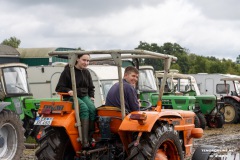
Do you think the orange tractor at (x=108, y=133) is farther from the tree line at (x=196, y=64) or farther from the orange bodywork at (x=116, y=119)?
the tree line at (x=196, y=64)

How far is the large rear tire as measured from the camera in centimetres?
957

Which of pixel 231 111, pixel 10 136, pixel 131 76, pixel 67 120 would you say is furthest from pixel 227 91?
pixel 67 120

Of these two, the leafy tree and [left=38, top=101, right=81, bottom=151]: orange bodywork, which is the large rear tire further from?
the leafy tree

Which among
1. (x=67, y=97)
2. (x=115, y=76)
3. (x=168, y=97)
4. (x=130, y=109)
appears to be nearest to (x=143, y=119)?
(x=130, y=109)

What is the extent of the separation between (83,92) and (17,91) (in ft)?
18.9

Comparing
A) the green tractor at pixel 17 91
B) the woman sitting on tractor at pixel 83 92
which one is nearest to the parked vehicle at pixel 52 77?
the green tractor at pixel 17 91

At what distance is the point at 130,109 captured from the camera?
7207mm

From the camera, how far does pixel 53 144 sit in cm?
731

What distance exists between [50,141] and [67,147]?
361 millimetres

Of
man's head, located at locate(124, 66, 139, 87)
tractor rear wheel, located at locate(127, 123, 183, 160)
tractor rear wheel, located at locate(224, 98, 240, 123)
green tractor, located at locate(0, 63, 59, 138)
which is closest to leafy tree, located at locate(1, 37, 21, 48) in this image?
tractor rear wheel, located at locate(224, 98, 240, 123)

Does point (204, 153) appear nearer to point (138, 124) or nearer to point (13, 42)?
point (138, 124)

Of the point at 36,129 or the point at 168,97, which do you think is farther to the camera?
the point at 168,97

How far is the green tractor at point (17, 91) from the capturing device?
12359 mm

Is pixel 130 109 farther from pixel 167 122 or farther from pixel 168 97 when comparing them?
pixel 168 97
